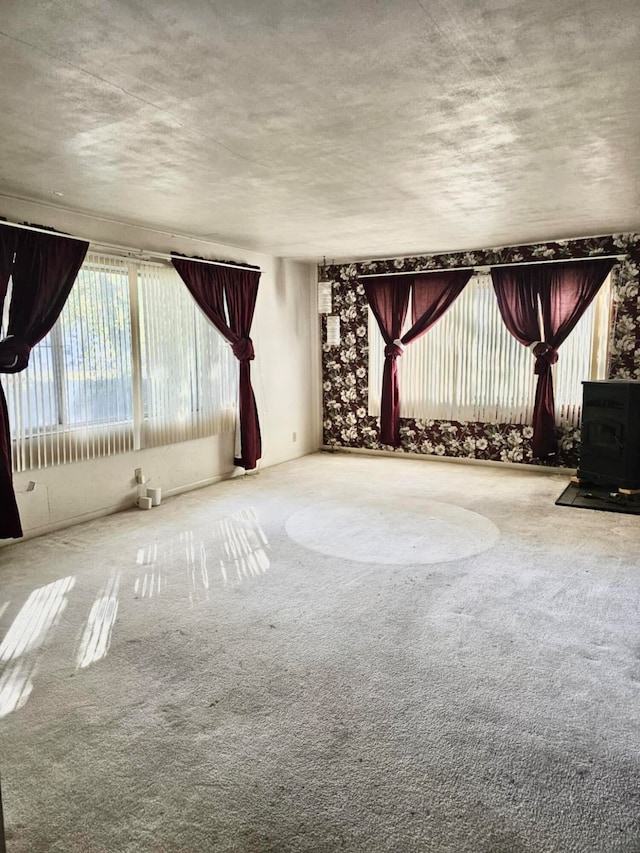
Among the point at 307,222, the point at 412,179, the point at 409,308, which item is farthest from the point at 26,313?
the point at 409,308

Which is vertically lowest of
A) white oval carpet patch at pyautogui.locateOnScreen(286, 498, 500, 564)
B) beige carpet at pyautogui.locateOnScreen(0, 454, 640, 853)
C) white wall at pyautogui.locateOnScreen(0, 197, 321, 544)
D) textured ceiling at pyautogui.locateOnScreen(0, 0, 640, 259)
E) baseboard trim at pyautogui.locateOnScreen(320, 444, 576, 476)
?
beige carpet at pyautogui.locateOnScreen(0, 454, 640, 853)

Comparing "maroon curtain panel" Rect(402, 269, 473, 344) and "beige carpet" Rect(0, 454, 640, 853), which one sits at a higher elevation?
"maroon curtain panel" Rect(402, 269, 473, 344)

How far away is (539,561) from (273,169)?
2.93 metres

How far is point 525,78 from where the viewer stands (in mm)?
2293

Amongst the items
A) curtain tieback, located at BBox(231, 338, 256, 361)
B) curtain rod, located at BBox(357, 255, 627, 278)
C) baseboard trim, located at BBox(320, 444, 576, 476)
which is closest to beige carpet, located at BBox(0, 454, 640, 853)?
baseboard trim, located at BBox(320, 444, 576, 476)

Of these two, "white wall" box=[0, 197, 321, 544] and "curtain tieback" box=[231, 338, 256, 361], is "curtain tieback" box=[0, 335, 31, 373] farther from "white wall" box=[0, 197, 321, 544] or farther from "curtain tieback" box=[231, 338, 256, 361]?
"curtain tieback" box=[231, 338, 256, 361]

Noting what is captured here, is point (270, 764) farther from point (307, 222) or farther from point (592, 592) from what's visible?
point (307, 222)

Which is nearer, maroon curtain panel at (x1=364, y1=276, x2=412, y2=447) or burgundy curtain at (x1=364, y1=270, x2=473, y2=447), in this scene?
burgundy curtain at (x1=364, y1=270, x2=473, y2=447)

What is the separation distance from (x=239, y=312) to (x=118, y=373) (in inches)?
64.5

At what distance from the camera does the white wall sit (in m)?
4.40

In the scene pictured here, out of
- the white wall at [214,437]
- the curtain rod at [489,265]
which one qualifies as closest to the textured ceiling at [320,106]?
the white wall at [214,437]

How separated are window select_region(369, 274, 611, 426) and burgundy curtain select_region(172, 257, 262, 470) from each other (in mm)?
1783

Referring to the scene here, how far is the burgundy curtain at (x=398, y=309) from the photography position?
665 centimetres

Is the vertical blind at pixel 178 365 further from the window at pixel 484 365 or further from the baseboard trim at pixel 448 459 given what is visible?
the window at pixel 484 365
